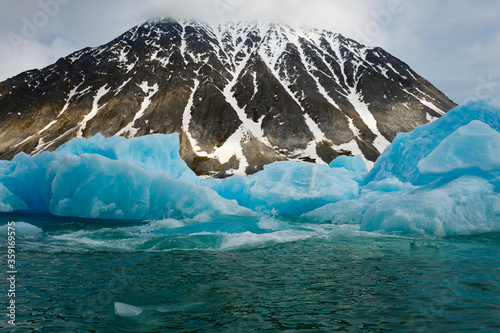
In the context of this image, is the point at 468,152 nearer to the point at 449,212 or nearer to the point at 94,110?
the point at 449,212

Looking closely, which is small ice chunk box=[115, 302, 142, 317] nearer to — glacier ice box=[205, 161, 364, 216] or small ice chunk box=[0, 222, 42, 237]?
small ice chunk box=[0, 222, 42, 237]

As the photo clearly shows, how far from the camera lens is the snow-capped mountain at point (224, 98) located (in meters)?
107

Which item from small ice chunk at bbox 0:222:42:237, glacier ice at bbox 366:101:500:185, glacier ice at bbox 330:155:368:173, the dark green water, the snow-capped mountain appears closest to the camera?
the dark green water

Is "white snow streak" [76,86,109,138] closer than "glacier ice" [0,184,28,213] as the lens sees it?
No

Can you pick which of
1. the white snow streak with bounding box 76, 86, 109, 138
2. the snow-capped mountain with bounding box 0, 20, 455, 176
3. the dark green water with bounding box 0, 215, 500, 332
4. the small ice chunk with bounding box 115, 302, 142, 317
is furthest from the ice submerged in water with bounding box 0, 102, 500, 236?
the white snow streak with bounding box 76, 86, 109, 138

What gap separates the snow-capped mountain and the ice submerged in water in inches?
2451

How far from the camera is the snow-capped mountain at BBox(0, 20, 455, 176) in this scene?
107 m

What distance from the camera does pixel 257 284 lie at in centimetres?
828

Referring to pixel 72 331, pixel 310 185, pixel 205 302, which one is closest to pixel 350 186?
pixel 310 185

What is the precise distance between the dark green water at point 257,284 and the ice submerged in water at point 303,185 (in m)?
1.99

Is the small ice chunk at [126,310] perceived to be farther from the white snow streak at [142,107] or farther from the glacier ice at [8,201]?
the white snow streak at [142,107]

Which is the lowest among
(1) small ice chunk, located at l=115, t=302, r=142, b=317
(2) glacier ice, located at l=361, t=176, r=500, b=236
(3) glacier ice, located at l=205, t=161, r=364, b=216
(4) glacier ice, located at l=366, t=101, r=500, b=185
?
(1) small ice chunk, located at l=115, t=302, r=142, b=317

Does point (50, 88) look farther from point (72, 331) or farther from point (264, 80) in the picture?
point (72, 331)

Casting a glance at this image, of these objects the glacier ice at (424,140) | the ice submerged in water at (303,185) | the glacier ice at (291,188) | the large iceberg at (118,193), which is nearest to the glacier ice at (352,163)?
the ice submerged in water at (303,185)
